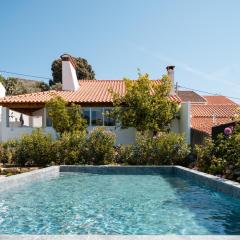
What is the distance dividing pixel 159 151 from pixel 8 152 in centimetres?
762

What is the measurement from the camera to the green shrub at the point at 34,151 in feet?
66.2

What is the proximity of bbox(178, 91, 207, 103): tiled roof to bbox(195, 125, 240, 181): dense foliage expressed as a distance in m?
37.7

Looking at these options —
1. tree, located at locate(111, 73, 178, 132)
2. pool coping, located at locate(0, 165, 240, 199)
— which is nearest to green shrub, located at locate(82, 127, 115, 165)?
pool coping, located at locate(0, 165, 240, 199)

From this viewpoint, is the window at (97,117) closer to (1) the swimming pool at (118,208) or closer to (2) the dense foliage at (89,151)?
(2) the dense foliage at (89,151)

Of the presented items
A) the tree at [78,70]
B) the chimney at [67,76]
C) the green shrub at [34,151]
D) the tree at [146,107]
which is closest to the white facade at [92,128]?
the tree at [146,107]

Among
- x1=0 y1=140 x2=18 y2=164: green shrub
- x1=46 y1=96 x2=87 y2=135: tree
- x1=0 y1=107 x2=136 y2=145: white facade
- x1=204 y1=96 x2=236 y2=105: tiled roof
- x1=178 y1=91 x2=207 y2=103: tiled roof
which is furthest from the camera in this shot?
x1=204 y1=96 x2=236 y2=105: tiled roof

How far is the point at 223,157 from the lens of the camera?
15.4 metres

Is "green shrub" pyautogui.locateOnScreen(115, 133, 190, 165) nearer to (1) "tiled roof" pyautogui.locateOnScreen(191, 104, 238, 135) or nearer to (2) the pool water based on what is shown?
(2) the pool water

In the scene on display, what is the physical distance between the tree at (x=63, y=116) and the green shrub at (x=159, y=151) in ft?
21.0

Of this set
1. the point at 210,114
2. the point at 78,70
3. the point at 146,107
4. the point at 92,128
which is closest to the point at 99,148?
the point at 146,107

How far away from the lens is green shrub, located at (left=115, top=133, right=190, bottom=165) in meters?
20.2

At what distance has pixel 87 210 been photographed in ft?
32.0

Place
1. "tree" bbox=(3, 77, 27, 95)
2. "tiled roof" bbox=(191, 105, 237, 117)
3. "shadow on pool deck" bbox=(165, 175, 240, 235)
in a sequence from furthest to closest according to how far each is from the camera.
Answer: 1. "tree" bbox=(3, 77, 27, 95)
2. "tiled roof" bbox=(191, 105, 237, 117)
3. "shadow on pool deck" bbox=(165, 175, 240, 235)

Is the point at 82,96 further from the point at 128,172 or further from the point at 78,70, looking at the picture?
the point at 78,70
